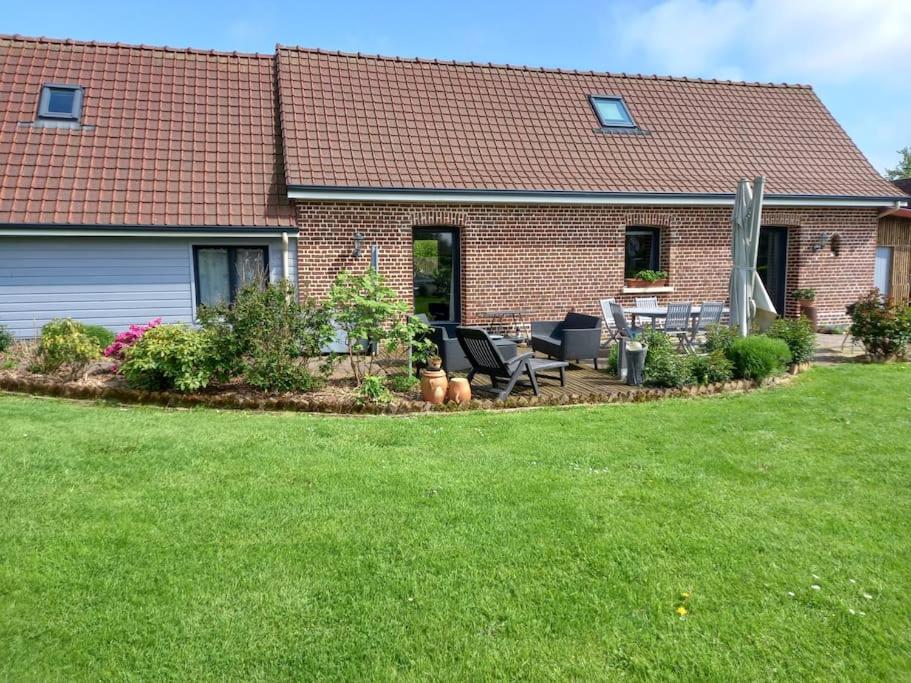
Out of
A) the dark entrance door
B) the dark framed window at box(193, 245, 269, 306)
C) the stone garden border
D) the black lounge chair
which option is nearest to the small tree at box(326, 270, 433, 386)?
the black lounge chair

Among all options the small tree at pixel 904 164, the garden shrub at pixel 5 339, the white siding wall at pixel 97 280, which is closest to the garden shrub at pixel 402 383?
the white siding wall at pixel 97 280

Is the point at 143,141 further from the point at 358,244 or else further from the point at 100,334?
the point at 358,244

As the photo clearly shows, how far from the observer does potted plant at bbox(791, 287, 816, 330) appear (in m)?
13.8

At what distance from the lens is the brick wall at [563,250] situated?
1127cm

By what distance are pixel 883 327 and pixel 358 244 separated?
830cm

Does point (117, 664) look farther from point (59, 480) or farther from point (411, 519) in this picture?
point (59, 480)

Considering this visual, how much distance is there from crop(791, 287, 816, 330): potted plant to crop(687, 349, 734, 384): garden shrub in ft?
21.5

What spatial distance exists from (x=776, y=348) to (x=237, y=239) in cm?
825

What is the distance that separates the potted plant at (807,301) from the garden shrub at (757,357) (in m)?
5.92

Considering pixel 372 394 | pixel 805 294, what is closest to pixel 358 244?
pixel 372 394

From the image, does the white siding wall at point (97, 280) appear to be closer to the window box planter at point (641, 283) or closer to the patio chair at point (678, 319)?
the patio chair at point (678, 319)

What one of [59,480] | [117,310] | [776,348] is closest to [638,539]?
[59,480]

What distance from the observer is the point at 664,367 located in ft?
27.1

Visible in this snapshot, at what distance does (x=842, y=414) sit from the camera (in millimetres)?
6910
